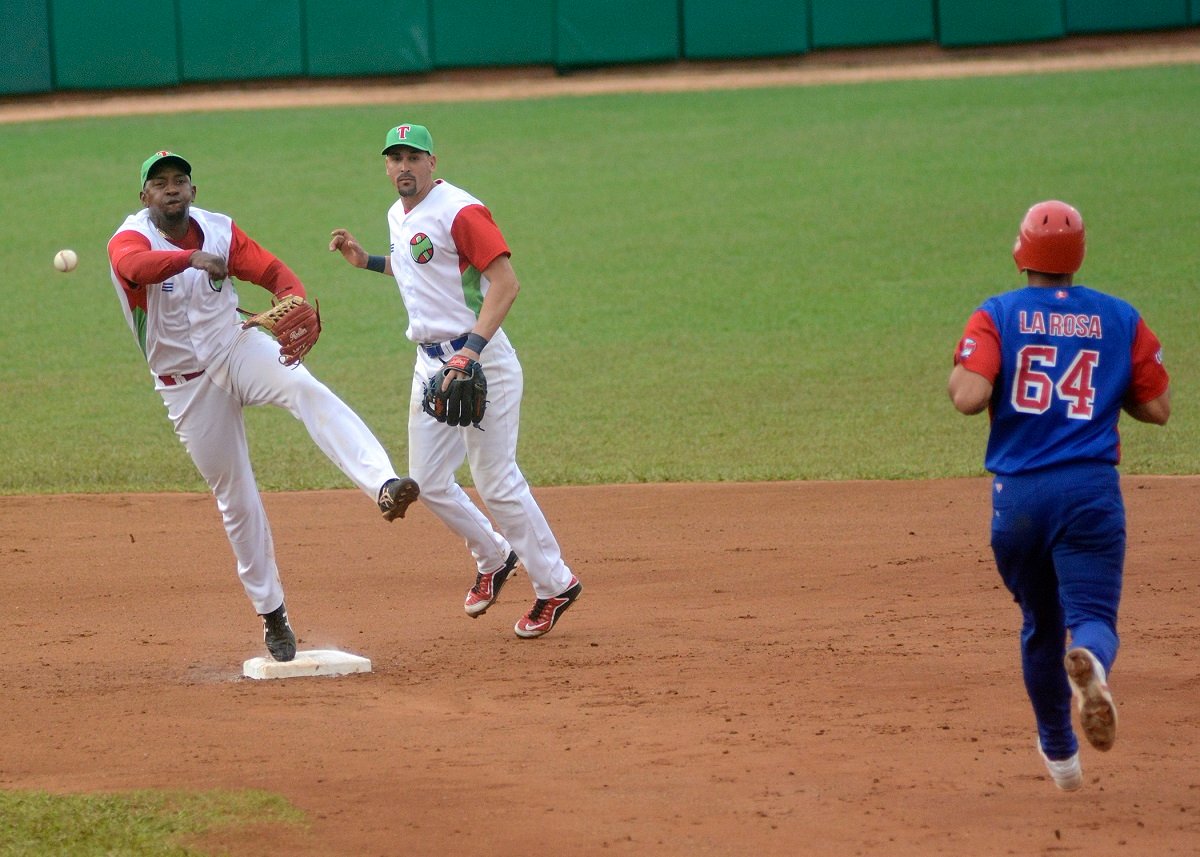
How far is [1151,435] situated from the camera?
35.7ft

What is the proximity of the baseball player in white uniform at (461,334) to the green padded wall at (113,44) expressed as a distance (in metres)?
18.5

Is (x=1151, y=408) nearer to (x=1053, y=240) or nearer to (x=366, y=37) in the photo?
(x=1053, y=240)

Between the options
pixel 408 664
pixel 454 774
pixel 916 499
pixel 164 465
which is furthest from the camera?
pixel 164 465

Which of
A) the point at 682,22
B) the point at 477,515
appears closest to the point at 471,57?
the point at 682,22

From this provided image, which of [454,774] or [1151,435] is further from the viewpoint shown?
[1151,435]

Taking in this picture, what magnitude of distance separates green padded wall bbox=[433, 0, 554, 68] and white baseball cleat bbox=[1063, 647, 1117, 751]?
70.1 ft

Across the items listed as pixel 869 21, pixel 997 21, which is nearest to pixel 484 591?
pixel 869 21

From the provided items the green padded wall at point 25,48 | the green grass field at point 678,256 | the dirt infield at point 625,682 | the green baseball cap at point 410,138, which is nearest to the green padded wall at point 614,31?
the green grass field at point 678,256

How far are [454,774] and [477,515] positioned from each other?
6.77 ft

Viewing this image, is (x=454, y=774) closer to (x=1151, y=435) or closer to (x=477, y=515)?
(x=477, y=515)

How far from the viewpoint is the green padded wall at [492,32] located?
79.0 ft

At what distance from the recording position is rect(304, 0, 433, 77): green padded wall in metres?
23.9

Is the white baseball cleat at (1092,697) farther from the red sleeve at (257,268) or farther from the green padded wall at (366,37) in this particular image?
the green padded wall at (366,37)

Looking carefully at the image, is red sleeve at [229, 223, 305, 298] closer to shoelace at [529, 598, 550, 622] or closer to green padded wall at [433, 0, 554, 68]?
shoelace at [529, 598, 550, 622]
